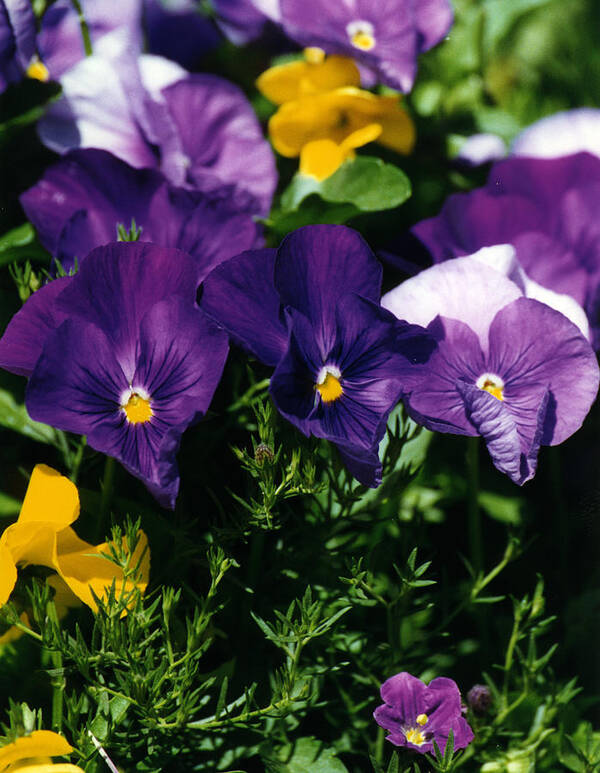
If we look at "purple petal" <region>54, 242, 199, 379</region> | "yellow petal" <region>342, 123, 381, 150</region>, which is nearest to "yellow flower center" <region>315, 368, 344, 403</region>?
"purple petal" <region>54, 242, 199, 379</region>

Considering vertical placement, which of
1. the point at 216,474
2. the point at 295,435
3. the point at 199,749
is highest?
the point at 295,435

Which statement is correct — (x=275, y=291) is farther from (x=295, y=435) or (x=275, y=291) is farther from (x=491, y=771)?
(x=491, y=771)

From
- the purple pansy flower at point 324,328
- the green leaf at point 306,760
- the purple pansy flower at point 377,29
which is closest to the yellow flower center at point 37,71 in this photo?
the purple pansy flower at point 377,29

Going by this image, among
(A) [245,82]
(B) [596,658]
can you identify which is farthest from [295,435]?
(A) [245,82]

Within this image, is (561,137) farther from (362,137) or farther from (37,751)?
(37,751)

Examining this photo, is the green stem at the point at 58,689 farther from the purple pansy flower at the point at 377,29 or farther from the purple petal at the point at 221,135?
the purple pansy flower at the point at 377,29

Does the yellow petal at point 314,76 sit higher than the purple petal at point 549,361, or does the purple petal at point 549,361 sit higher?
the yellow petal at point 314,76

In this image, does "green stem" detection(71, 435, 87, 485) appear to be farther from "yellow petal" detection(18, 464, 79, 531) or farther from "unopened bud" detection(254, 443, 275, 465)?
"unopened bud" detection(254, 443, 275, 465)
